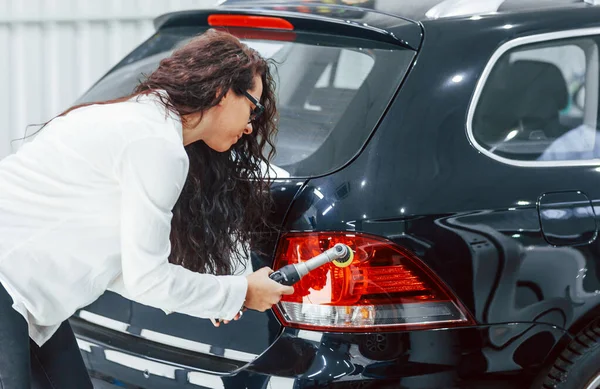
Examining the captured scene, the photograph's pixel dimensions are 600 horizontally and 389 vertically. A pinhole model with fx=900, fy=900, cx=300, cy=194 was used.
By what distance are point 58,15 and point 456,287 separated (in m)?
4.79

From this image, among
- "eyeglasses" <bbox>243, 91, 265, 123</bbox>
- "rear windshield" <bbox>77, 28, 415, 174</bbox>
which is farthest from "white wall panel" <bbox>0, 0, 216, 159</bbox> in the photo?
"eyeglasses" <bbox>243, 91, 265, 123</bbox>

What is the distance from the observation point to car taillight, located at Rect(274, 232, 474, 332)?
2.14 metres

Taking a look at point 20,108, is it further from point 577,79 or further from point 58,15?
point 577,79

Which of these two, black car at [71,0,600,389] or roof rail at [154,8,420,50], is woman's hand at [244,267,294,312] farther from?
roof rail at [154,8,420,50]

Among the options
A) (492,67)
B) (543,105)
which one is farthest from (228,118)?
(543,105)

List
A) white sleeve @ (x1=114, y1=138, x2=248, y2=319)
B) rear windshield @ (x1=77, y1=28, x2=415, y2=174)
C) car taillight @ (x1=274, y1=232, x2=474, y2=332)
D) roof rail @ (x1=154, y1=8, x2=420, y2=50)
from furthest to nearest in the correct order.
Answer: roof rail @ (x1=154, y1=8, x2=420, y2=50)
rear windshield @ (x1=77, y1=28, x2=415, y2=174)
car taillight @ (x1=274, y1=232, x2=474, y2=332)
white sleeve @ (x1=114, y1=138, x2=248, y2=319)

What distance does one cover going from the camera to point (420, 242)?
2148 mm

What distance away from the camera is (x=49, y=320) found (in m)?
1.98

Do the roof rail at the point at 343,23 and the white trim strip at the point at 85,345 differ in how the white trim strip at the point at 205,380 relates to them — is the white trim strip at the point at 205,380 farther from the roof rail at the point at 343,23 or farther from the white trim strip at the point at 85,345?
the roof rail at the point at 343,23

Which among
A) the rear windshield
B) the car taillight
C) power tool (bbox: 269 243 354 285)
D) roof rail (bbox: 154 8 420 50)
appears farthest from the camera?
roof rail (bbox: 154 8 420 50)

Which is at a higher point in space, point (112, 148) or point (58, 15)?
point (112, 148)

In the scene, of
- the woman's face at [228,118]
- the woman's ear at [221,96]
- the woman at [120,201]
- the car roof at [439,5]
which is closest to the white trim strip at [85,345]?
the woman at [120,201]

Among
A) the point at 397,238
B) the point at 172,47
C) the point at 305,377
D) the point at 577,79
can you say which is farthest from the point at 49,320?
the point at 577,79

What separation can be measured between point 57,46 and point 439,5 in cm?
438
